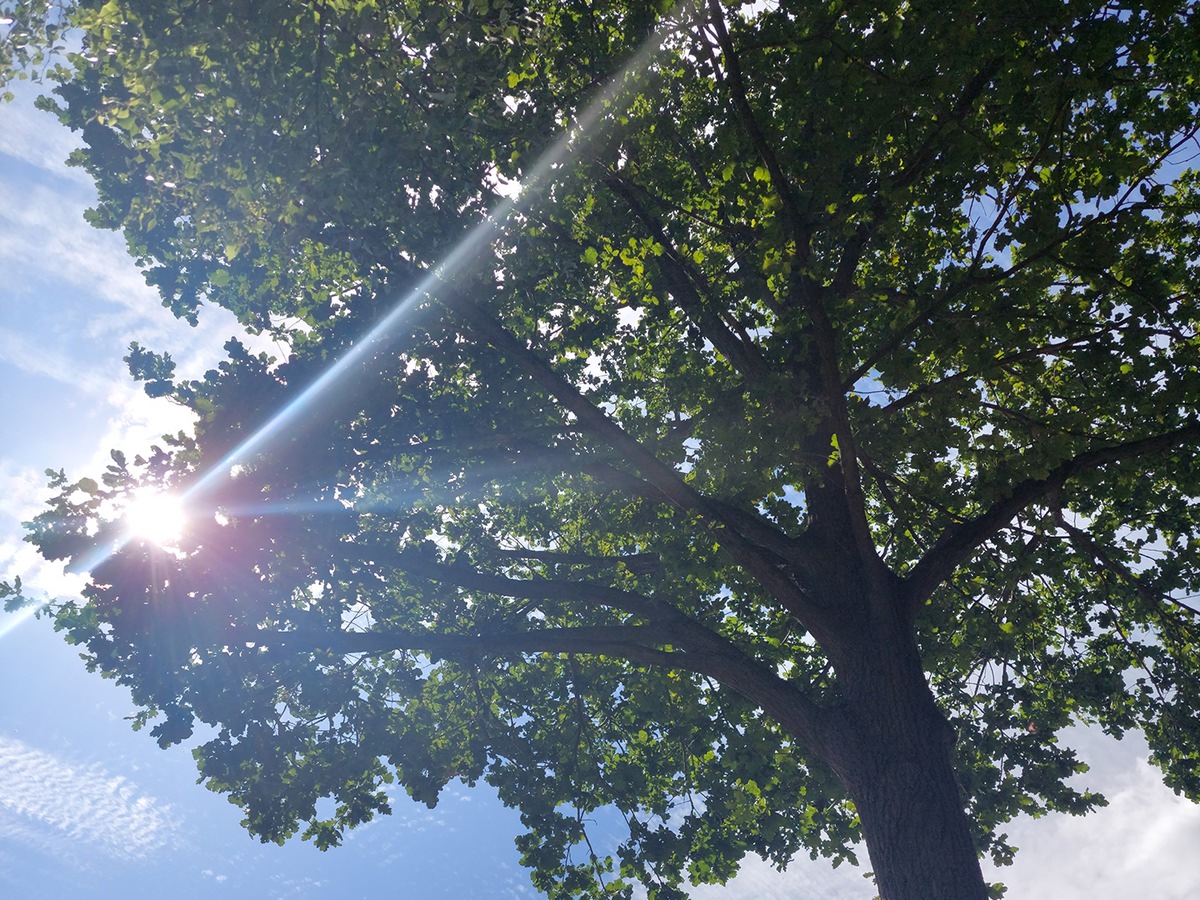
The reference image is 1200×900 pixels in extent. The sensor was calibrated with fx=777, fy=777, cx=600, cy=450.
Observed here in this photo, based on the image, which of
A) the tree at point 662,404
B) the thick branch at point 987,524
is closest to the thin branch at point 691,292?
the tree at point 662,404

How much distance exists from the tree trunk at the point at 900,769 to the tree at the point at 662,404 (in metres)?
0.04

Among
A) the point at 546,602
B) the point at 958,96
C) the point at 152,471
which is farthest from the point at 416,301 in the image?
the point at 958,96

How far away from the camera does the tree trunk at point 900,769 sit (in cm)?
710

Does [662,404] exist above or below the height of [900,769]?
Answer: above

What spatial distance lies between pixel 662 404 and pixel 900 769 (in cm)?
569

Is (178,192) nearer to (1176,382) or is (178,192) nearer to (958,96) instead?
(958,96)

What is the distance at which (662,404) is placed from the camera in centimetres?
1131

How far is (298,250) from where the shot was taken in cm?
931

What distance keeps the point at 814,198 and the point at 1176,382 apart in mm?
4505

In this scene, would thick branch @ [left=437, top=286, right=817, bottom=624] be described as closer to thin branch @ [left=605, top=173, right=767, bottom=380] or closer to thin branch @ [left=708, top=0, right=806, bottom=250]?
thin branch @ [left=605, top=173, right=767, bottom=380]

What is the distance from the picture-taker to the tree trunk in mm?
7098

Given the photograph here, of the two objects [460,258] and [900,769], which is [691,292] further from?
[900,769]

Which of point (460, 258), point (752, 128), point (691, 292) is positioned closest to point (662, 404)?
point (691, 292)

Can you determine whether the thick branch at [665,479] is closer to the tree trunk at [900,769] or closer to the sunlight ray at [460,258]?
the sunlight ray at [460,258]
